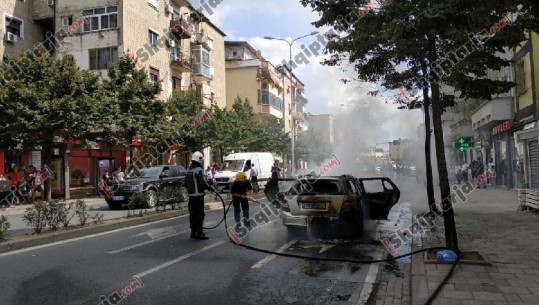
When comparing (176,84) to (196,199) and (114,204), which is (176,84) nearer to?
(114,204)

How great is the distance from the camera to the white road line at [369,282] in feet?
18.4

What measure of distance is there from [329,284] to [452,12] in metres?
4.29

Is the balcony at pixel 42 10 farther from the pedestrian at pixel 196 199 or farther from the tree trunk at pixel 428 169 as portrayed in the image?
the tree trunk at pixel 428 169

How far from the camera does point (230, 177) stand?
27.2m

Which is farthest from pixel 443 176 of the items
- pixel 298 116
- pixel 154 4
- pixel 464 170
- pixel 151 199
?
pixel 298 116

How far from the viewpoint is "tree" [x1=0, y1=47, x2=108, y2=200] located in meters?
19.1

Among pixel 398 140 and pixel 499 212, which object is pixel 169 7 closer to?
pixel 499 212

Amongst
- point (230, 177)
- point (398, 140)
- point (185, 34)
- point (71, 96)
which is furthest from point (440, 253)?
point (398, 140)

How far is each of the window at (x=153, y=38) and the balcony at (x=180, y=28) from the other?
1.87 meters

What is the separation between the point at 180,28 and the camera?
33750 mm

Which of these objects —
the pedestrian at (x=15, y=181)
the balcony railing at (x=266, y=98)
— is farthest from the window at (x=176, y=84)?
the balcony railing at (x=266, y=98)

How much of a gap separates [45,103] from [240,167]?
12330 mm

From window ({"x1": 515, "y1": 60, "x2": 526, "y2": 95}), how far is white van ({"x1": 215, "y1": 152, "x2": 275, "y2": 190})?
14700 millimetres

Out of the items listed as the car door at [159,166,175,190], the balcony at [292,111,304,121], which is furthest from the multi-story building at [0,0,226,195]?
the balcony at [292,111,304,121]
